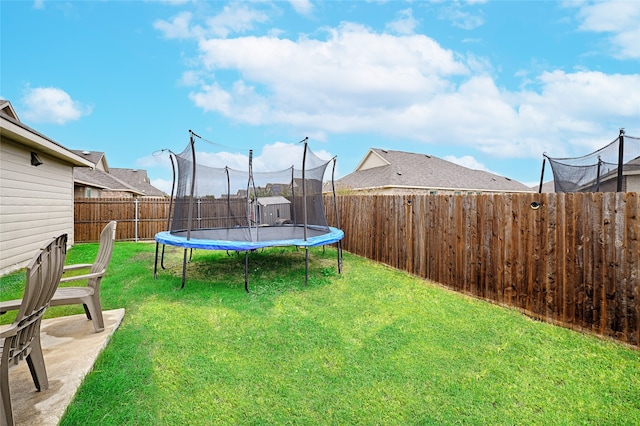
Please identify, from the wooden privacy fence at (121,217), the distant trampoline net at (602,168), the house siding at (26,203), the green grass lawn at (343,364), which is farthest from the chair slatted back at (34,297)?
the wooden privacy fence at (121,217)

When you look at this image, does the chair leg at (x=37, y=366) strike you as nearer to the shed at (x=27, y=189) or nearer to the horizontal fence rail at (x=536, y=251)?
the horizontal fence rail at (x=536, y=251)

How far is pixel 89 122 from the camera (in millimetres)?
11078

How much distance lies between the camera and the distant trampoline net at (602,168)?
15.0 feet

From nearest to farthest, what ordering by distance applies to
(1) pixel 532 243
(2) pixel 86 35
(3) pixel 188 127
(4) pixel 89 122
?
(1) pixel 532 243 → (3) pixel 188 127 → (2) pixel 86 35 → (4) pixel 89 122

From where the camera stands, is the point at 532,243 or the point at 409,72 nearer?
the point at 532,243

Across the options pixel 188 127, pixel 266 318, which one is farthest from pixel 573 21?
pixel 266 318

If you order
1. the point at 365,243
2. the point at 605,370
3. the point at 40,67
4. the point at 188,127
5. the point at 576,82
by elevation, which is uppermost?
the point at 40,67

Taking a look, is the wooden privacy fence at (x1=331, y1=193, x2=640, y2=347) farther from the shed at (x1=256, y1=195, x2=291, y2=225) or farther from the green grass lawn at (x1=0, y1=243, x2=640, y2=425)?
the shed at (x1=256, y1=195, x2=291, y2=225)

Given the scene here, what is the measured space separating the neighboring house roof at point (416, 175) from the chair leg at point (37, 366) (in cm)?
1529

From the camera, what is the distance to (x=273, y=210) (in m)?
6.97

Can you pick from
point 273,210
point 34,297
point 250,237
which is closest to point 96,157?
point 273,210

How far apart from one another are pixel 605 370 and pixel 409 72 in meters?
11.4

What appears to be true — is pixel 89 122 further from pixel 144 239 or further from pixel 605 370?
pixel 605 370

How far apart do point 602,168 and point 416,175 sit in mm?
12565
